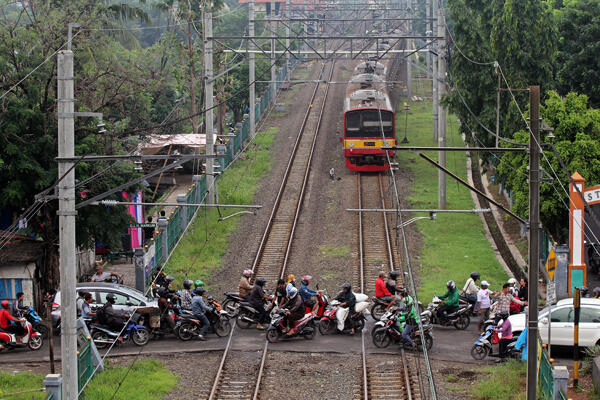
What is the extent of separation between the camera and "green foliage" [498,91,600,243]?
84.0 ft

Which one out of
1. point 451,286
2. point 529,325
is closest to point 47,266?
point 451,286

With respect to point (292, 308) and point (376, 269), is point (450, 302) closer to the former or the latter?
point (292, 308)

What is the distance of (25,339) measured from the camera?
62.5 feet

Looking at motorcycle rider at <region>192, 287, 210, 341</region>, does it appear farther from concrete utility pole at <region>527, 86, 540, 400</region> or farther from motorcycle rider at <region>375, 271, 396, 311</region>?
concrete utility pole at <region>527, 86, 540, 400</region>

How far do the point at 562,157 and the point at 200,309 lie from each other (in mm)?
12515

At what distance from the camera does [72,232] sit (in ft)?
44.2

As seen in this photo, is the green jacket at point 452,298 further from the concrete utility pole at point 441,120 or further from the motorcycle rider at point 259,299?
the concrete utility pole at point 441,120

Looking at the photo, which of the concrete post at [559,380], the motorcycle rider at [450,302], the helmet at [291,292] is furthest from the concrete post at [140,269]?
the concrete post at [559,380]

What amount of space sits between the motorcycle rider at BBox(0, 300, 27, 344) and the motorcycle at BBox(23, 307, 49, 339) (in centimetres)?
60

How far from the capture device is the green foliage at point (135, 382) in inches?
631

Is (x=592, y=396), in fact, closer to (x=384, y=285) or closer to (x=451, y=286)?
(x=451, y=286)

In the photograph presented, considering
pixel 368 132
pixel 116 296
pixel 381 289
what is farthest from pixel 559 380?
pixel 368 132

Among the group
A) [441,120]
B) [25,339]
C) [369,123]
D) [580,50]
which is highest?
[580,50]

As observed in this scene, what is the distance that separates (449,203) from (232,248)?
9772 millimetres
